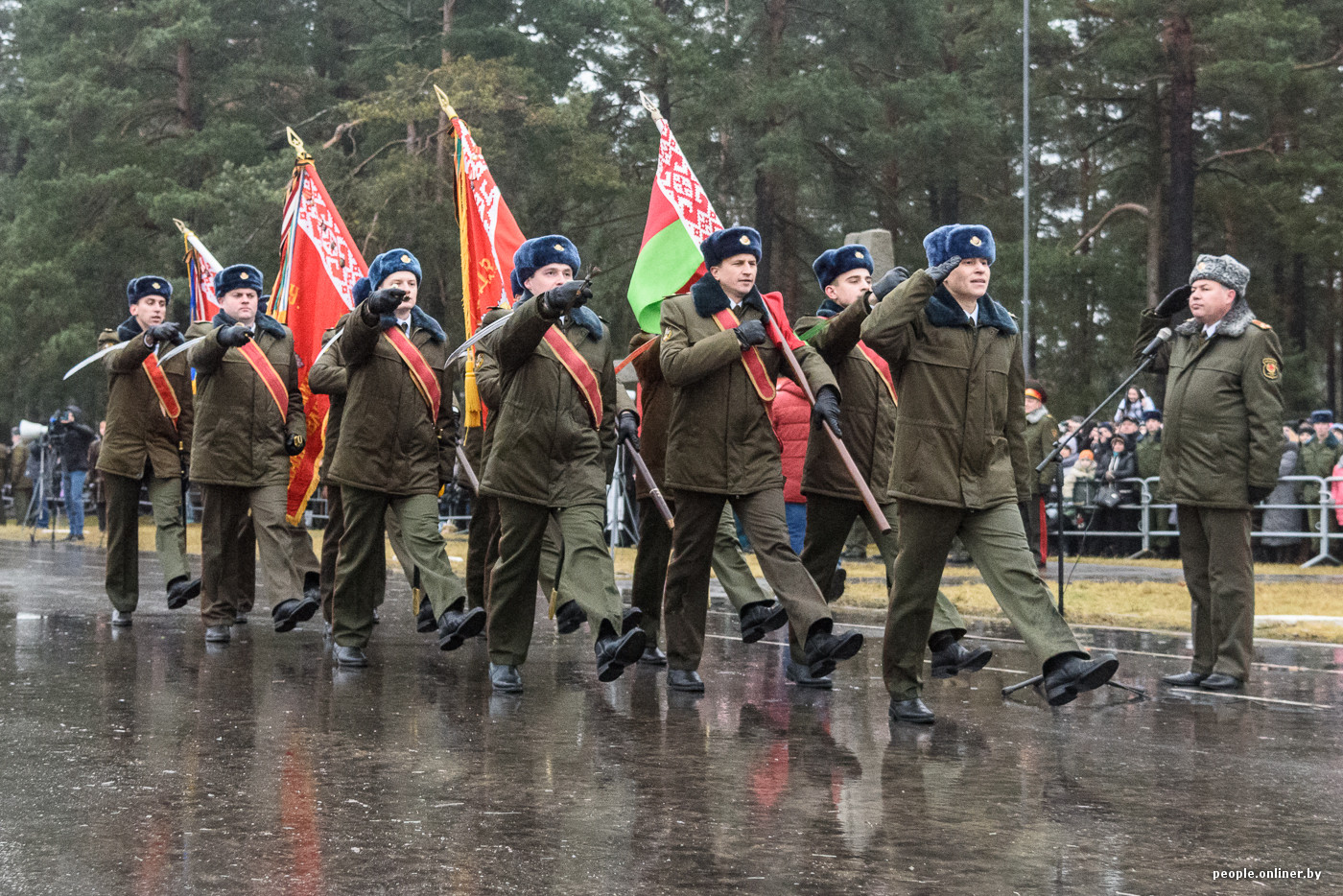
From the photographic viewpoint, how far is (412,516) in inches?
354

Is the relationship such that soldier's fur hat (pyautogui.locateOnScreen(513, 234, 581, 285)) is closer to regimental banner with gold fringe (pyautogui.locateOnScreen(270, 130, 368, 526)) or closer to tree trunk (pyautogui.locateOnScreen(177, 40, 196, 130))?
regimental banner with gold fringe (pyautogui.locateOnScreen(270, 130, 368, 526))

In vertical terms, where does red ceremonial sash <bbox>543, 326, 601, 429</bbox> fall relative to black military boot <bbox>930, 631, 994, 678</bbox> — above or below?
above

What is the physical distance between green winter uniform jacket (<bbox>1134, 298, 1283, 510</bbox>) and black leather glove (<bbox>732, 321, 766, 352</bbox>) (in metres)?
2.37

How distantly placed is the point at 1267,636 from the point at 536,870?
24.4 feet

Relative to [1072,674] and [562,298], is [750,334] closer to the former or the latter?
[562,298]

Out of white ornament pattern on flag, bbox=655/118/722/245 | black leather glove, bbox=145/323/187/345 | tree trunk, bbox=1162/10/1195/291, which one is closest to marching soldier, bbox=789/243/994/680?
white ornament pattern on flag, bbox=655/118/722/245

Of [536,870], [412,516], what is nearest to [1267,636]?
[412,516]

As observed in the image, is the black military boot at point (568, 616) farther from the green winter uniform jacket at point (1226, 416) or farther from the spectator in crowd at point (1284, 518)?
the spectator in crowd at point (1284, 518)

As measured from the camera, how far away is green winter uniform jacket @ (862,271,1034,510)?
22.5 ft

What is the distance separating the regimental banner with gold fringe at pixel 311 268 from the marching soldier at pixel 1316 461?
31.4 ft

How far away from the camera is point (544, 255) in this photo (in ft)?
25.9

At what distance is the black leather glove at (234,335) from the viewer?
9688 mm

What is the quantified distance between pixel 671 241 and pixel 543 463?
231cm

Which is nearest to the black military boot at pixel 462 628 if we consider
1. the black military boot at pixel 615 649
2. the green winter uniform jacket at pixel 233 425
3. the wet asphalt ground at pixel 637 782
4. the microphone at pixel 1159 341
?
the wet asphalt ground at pixel 637 782
